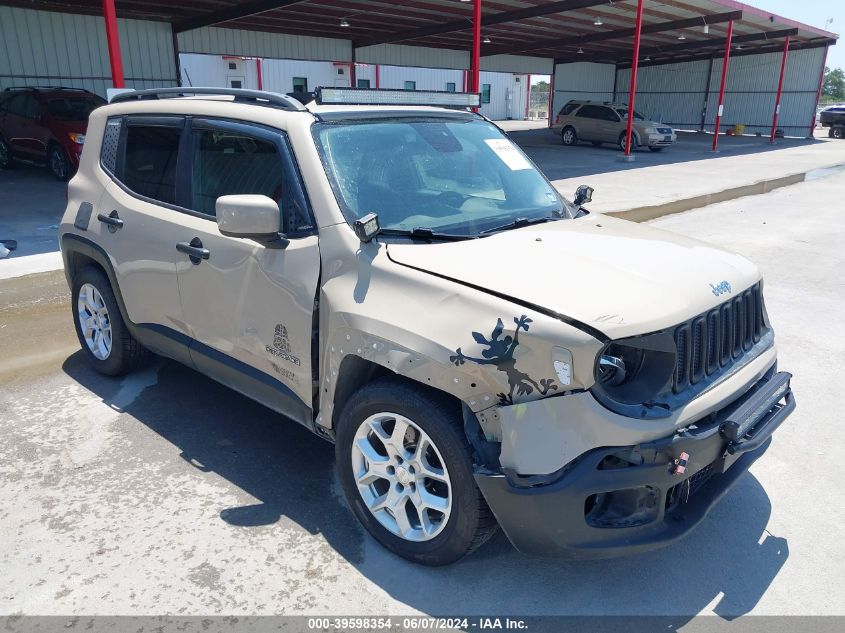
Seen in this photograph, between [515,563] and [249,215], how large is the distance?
1.93m

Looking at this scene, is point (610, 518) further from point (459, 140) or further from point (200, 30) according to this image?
point (200, 30)

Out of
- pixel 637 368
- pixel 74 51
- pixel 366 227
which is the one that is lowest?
pixel 637 368

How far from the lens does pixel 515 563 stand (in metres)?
2.92

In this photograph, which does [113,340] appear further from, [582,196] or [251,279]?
[582,196]

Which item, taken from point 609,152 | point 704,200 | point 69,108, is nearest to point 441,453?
point 704,200

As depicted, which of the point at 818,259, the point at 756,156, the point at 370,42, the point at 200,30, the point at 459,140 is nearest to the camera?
the point at 459,140

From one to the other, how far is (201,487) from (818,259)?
8.11 meters

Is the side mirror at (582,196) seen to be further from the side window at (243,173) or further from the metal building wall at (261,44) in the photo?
the metal building wall at (261,44)

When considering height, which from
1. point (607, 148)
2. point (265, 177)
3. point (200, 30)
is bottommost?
point (607, 148)

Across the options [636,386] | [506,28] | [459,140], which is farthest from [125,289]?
[506,28]

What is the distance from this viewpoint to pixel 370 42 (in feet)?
88.8

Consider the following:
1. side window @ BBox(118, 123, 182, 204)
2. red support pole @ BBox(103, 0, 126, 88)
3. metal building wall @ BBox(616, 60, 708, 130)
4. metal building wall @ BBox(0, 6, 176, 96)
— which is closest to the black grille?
side window @ BBox(118, 123, 182, 204)

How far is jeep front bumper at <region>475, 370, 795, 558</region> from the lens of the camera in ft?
7.66

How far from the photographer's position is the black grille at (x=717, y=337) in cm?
257
